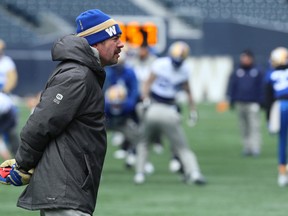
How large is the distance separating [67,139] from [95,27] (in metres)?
0.76

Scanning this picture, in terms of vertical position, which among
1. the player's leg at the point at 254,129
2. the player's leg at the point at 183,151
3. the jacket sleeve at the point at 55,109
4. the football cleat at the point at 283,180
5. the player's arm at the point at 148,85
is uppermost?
the jacket sleeve at the point at 55,109

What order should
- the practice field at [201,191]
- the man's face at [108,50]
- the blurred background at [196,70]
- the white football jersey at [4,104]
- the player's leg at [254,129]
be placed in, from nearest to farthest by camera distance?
the man's face at [108,50], the practice field at [201,191], the blurred background at [196,70], the white football jersey at [4,104], the player's leg at [254,129]

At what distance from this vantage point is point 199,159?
1855 centimetres

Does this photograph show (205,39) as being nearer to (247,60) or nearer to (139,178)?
(247,60)

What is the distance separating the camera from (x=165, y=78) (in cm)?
1442

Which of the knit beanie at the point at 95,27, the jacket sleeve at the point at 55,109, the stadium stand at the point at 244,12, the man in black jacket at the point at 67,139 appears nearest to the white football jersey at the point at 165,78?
the knit beanie at the point at 95,27

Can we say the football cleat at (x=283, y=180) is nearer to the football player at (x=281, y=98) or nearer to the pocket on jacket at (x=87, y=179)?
the football player at (x=281, y=98)

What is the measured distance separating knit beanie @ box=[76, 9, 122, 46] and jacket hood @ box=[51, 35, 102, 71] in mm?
176

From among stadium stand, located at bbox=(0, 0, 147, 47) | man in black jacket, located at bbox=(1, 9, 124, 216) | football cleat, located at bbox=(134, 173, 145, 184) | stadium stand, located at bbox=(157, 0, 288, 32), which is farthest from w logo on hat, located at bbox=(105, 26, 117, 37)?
stadium stand, located at bbox=(0, 0, 147, 47)

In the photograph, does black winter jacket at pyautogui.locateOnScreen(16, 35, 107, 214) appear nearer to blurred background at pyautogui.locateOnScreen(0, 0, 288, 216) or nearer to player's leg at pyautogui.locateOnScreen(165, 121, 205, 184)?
blurred background at pyautogui.locateOnScreen(0, 0, 288, 216)

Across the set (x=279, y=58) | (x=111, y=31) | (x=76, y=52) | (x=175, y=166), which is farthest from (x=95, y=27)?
(x=175, y=166)

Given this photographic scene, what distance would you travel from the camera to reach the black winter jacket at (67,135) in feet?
19.2

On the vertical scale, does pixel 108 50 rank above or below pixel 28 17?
above

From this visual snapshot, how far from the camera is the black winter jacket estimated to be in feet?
19.2
